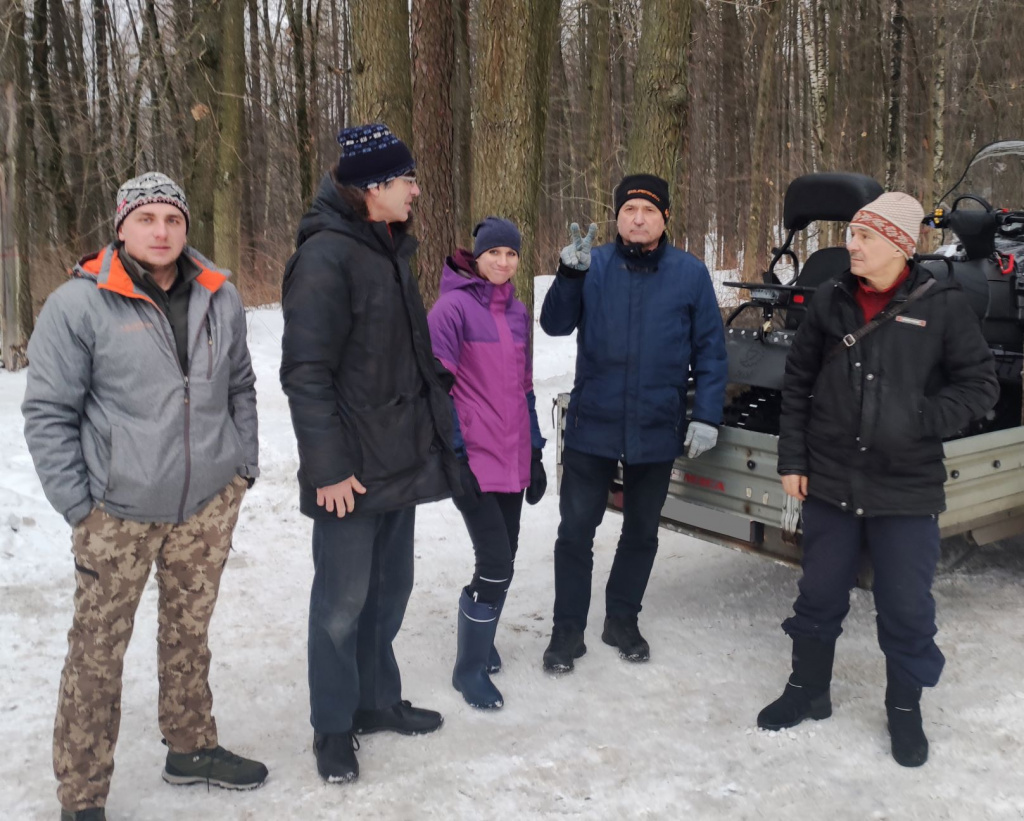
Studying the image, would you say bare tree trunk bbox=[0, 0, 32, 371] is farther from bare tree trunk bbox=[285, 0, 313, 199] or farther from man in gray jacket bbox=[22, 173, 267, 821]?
man in gray jacket bbox=[22, 173, 267, 821]

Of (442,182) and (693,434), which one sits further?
(442,182)

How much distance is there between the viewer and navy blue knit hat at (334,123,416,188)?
3.04 m

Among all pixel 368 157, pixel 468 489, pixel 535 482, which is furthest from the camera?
pixel 535 482

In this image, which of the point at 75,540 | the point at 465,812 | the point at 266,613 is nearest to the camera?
the point at 75,540

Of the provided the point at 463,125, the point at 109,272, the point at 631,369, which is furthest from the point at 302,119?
the point at 109,272

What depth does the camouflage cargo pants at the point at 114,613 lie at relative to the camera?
279cm

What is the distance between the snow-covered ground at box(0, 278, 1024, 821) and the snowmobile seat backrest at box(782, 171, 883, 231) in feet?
6.54

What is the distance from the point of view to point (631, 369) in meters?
3.99

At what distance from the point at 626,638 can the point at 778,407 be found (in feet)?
4.78

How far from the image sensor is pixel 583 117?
2619 cm

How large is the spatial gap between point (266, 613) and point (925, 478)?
124 inches

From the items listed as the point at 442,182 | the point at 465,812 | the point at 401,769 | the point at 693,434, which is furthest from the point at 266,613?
the point at 442,182

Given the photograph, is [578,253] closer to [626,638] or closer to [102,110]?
[626,638]

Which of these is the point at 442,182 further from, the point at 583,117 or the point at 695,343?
the point at 583,117
